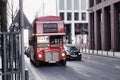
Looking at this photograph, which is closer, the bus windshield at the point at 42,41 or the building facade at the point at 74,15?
the bus windshield at the point at 42,41

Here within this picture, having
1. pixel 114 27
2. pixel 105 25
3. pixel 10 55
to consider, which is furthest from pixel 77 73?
pixel 105 25

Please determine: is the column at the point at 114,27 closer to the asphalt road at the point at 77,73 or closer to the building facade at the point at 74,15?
the asphalt road at the point at 77,73

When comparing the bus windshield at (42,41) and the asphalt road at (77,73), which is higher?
the bus windshield at (42,41)

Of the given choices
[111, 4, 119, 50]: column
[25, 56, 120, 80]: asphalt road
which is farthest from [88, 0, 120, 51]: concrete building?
[25, 56, 120, 80]: asphalt road

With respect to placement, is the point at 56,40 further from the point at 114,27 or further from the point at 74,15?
the point at 74,15

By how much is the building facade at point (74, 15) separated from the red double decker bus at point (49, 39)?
93983 millimetres

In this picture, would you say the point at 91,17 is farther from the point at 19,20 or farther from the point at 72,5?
the point at 19,20

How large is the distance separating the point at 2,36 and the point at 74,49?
27.3 meters

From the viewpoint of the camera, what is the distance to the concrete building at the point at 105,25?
63.3 meters

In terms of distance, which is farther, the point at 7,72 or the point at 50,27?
the point at 50,27

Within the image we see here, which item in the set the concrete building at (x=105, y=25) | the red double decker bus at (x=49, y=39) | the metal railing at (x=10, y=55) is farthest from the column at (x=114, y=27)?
the metal railing at (x=10, y=55)

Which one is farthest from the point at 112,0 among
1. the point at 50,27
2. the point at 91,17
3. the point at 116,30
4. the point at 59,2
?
the point at 59,2

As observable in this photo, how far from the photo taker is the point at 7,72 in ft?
37.4

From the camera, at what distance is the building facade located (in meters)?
125
